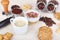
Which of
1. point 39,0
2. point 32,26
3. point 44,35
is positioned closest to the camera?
point 44,35

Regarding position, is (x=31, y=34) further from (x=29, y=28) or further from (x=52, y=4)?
(x=52, y=4)

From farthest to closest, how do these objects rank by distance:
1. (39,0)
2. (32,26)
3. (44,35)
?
(39,0)
(32,26)
(44,35)

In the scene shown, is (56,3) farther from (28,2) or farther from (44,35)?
(44,35)

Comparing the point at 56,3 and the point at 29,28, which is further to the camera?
the point at 56,3

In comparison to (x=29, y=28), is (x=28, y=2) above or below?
above

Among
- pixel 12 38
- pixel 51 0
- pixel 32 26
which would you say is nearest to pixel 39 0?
pixel 51 0

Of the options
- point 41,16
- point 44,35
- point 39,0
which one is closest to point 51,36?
point 44,35
